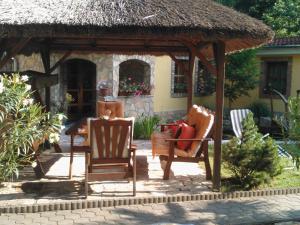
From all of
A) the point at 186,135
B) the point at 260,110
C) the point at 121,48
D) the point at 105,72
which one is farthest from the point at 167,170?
the point at 260,110

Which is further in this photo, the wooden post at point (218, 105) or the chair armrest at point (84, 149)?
the wooden post at point (218, 105)

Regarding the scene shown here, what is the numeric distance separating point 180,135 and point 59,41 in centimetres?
388

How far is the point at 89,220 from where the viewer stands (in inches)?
181

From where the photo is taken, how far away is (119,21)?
195 inches

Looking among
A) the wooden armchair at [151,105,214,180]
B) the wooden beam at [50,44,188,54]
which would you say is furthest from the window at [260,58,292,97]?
the wooden armchair at [151,105,214,180]

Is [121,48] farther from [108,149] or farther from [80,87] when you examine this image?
[80,87]

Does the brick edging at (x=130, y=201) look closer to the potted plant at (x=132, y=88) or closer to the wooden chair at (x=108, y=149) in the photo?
the wooden chair at (x=108, y=149)

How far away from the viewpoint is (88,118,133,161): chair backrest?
5.16 m

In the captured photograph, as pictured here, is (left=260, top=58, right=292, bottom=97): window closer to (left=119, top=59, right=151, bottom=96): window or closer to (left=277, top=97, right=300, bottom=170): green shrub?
(left=119, top=59, right=151, bottom=96): window

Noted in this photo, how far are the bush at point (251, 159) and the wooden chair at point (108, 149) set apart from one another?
1558 millimetres

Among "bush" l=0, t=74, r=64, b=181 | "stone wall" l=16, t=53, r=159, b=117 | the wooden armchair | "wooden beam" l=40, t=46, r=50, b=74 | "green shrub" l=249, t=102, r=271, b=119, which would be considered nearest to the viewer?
"bush" l=0, t=74, r=64, b=181

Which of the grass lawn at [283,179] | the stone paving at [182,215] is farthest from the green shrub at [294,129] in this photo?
the grass lawn at [283,179]

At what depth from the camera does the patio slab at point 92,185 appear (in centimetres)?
525

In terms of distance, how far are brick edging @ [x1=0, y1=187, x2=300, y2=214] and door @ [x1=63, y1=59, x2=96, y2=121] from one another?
27.8ft
